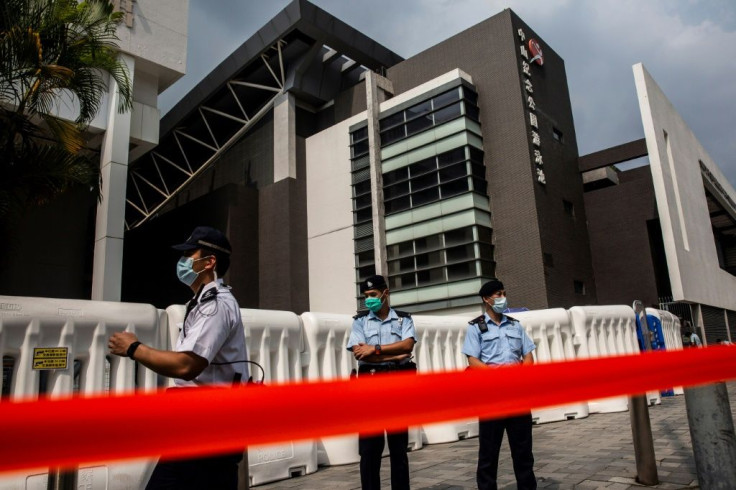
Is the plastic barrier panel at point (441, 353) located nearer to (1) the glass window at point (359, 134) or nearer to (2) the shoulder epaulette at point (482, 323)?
(2) the shoulder epaulette at point (482, 323)

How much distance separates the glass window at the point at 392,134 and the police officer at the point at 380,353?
82.8 ft

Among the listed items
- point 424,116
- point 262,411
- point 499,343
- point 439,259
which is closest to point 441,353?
point 499,343

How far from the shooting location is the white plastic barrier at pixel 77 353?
4402 millimetres

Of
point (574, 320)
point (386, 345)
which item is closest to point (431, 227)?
point (574, 320)

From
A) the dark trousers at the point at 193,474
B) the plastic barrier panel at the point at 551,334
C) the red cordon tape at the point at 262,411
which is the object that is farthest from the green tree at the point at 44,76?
the red cordon tape at the point at 262,411

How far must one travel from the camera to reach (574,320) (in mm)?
10117

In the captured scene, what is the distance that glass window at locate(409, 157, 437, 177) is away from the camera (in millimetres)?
27275

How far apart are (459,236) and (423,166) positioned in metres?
4.44

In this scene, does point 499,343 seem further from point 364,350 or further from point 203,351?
point 203,351

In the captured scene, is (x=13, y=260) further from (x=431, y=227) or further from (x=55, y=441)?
(x=55, y=441)

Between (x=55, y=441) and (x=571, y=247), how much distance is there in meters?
28.9

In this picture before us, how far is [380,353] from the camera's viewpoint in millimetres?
4039

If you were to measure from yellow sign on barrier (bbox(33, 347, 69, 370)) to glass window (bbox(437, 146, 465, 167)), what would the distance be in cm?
2357

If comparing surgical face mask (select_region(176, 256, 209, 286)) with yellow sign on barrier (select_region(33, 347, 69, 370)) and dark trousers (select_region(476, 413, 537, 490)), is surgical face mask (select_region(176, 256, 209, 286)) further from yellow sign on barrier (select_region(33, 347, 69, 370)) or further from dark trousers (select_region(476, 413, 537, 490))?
yellow sign on barrier (select_region(33, 347, 69, 370))
